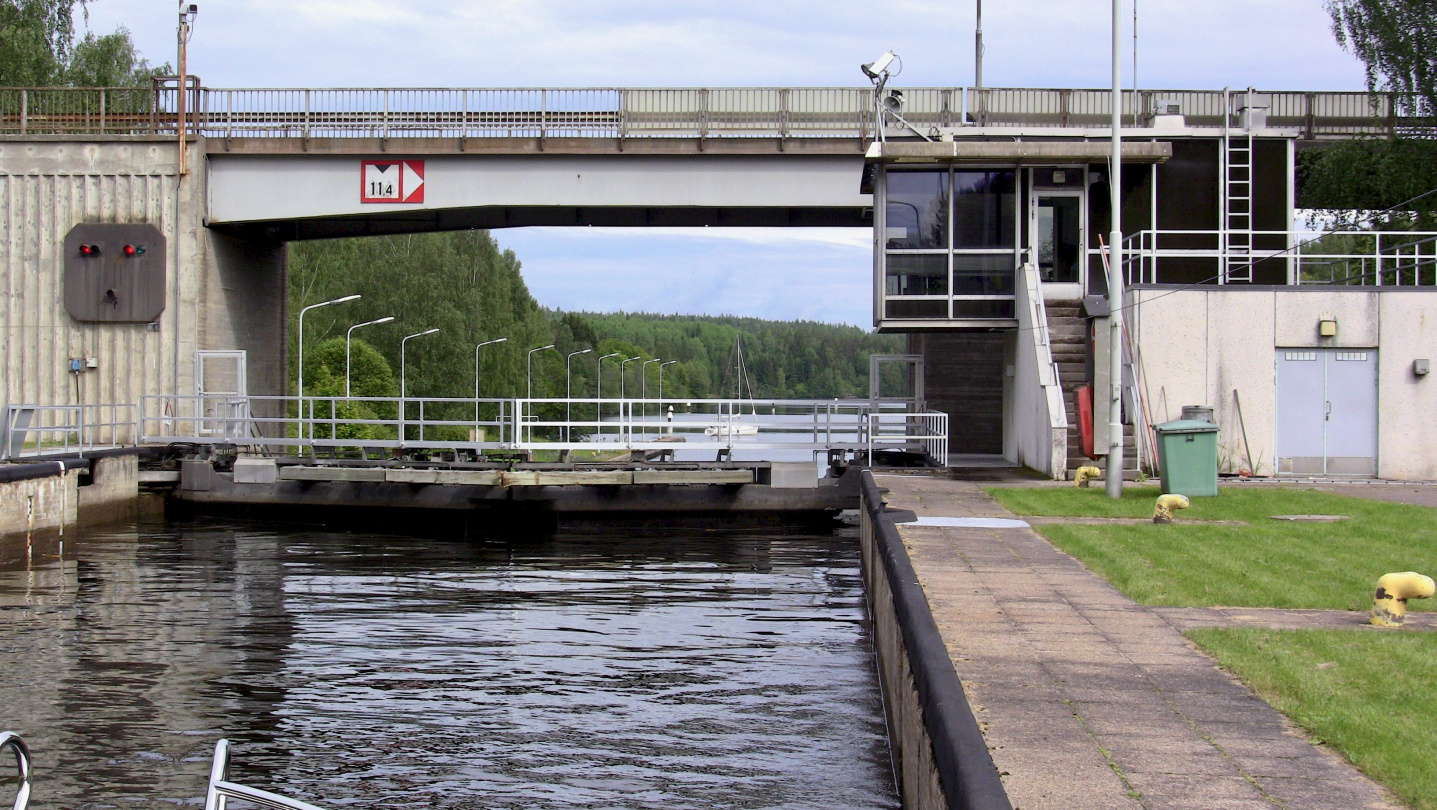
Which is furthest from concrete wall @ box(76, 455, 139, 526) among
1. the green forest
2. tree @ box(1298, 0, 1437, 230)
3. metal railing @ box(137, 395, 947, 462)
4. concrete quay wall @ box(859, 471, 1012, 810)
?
the green forest

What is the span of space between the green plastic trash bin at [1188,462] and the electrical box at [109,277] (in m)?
22.3

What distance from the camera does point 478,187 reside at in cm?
3030

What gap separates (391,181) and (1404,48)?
26.7 m

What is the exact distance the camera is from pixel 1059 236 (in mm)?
24078

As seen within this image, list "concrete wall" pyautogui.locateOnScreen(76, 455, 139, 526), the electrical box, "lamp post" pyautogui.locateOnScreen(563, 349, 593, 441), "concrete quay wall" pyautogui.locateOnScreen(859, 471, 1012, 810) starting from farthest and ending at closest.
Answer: the electrical box < "lamp post" pyautogui.locateOnScreen(563, 349, 593, 441) < "concrete wall" pyautogui.locateOnScreen(76, 455, 139, 526) < "concrete quay wall" pyautogui.locateOnScreen(859, 471, 1012, 810)

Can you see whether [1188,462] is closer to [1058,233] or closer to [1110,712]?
[1058,233]

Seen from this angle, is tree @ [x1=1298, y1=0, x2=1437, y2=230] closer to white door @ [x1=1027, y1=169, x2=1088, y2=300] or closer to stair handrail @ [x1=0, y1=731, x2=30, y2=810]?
white door @ [x1=1027, y1=169, x2=1088, y2=300]

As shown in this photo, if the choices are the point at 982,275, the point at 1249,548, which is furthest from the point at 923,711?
the point at 982,275

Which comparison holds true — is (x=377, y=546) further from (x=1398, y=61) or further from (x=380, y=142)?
(x=1398, y=61)

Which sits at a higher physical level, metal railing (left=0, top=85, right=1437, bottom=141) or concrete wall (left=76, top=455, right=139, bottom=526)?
metal railing (left=0, top=85, right=1437, bottom=141)

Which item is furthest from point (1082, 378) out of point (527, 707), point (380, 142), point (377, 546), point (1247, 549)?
point (380, 142)

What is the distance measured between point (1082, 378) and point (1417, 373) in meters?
5.32

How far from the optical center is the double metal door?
21.8 meters

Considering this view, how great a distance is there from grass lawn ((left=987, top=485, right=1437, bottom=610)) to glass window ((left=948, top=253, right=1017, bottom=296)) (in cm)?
711
